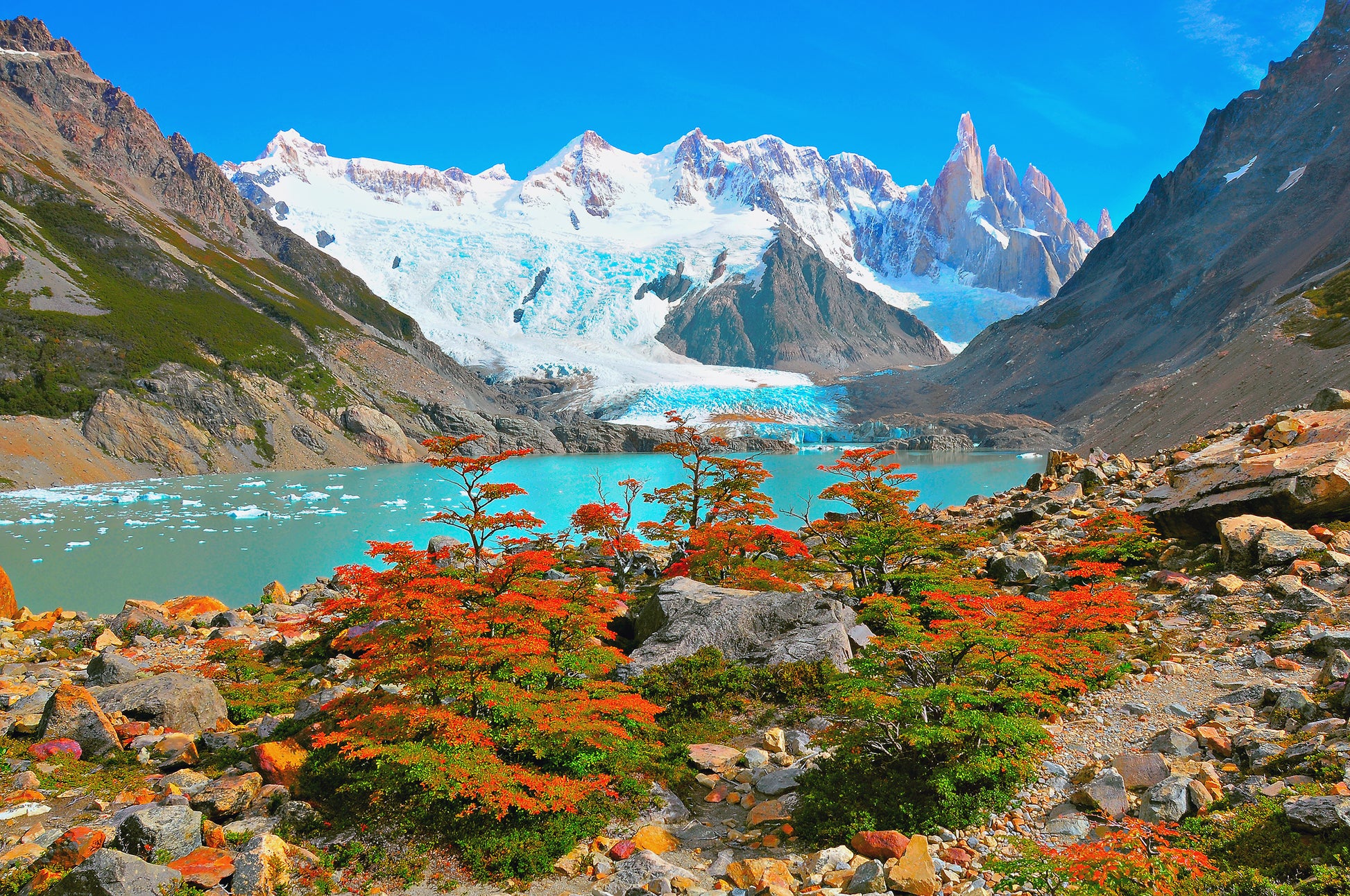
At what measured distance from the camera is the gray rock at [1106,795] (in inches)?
228

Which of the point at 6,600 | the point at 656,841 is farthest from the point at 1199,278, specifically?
the point at 6,600

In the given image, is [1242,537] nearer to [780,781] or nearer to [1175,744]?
[1175,744]

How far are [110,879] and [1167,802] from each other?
8521 millimetres

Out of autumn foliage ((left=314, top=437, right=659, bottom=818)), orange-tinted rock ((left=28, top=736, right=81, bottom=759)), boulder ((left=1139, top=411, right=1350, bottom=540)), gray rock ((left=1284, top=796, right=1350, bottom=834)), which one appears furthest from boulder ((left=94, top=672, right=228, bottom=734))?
boulder ((left=1139, top=411, right=1350, bottom=540))

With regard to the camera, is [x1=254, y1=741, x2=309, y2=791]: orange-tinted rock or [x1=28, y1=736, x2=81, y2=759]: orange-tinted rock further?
[x1=28, y1=736, x2=81, y2=759]: orange-tinted rock

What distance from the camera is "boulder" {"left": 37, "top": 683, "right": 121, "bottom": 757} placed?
840 cm

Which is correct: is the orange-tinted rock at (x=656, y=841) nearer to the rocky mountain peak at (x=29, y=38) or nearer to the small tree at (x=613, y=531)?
the small tree at (x=613, y=531)

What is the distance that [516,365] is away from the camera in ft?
558

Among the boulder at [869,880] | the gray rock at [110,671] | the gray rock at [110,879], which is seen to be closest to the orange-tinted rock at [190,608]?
the gray rock at [110,671]

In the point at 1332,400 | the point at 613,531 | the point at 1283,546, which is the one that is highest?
the point at 1332,400

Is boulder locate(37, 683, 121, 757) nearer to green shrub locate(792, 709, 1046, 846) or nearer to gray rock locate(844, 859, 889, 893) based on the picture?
green shrub locate(792, 709, 1046, 846)

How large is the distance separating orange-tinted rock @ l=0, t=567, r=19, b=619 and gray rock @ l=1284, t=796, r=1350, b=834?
76.6 feet

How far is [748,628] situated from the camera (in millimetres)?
11875

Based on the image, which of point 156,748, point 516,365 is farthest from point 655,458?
point 156,748
